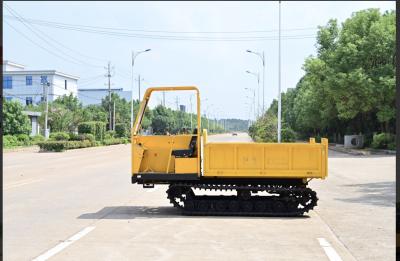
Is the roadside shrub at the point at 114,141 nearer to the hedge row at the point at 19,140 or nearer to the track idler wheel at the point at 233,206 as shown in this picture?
the hedge row at the point at 19,140

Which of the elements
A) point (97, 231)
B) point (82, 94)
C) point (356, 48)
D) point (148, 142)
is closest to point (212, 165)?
point (148, 142)

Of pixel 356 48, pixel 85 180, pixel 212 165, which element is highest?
pixel 356 48

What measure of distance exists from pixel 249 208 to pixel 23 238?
4.54 m

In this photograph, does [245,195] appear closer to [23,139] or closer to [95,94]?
[23,139]

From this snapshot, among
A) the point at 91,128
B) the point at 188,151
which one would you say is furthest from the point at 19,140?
the point at 188,151

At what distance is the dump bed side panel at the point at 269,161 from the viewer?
34.9 feet

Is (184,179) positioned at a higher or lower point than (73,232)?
higher

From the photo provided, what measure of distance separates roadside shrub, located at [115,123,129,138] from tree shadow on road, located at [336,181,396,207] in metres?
64.0

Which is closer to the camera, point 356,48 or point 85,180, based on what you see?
point 85,180

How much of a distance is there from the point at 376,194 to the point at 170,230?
8097mm

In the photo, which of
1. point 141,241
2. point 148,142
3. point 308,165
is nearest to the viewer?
point 141,241

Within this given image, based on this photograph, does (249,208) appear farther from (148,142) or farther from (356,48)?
(356,48)

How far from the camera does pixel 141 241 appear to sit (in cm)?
815

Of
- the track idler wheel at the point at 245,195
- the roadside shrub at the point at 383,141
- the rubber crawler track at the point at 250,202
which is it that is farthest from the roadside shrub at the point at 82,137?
the track idler wheel at the point at 245,195
